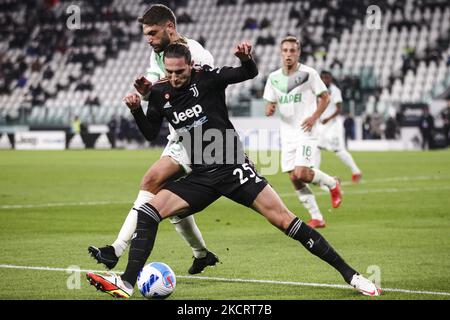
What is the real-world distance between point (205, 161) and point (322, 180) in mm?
6153

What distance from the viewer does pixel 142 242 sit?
715 cm

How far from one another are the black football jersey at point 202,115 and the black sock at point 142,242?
61 cm

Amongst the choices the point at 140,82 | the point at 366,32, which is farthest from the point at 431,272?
the point at 366,32

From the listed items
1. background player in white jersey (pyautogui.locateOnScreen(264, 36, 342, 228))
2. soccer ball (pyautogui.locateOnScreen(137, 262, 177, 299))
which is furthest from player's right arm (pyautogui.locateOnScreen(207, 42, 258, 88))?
background player in white jersey (pyautogui.locateOnScreen(264, 36, 342, 228))

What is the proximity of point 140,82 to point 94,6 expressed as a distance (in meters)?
46.6

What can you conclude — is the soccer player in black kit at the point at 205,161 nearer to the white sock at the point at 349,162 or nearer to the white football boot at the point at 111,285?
the white football boot at the point at 111,285

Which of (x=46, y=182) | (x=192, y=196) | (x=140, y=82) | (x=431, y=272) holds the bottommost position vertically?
(x=46, y=182)

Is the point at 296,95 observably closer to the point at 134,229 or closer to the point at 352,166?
the point at 134,229

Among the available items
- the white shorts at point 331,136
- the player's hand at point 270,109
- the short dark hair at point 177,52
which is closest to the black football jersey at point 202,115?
the short dark hair at point 177,52

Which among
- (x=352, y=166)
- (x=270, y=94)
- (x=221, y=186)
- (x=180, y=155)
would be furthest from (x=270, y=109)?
(x=352, y=166)

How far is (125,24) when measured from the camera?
171ft

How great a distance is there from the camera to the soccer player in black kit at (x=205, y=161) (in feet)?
23.8

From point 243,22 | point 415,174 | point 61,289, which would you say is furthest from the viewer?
point 243,22
